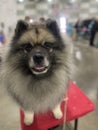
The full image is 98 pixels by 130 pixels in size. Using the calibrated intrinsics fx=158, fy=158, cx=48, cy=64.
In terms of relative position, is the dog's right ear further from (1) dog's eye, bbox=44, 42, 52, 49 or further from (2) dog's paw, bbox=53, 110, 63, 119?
(2) dog's paw, bbox=53, 110, 63, 119

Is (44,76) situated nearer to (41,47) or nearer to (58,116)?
(41,47)

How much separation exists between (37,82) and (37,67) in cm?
14

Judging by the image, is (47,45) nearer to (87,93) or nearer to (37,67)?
(37,67)

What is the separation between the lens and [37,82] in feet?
3.01

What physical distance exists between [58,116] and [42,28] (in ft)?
1.81

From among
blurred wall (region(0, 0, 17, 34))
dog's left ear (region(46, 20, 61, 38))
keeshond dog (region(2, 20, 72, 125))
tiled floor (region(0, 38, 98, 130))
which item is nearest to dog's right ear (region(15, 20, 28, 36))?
keeshond dog (region(2, 20, 72, 125))

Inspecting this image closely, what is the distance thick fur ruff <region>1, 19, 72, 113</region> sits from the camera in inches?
35.1

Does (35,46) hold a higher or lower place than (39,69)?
higher

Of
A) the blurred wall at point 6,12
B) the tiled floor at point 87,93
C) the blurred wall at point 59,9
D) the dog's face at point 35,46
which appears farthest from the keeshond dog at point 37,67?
the blurred wall at point 59,9

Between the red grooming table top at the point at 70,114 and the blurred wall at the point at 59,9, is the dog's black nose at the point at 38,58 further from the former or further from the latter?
the blurred wall at the point at 59,9

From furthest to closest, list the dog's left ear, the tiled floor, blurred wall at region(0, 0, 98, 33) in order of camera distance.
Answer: blurred wall at region(0, 0, 98, 33)
the tiled floor
the dog's left ear

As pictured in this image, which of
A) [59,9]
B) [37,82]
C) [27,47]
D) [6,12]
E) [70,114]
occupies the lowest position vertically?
[70,114]

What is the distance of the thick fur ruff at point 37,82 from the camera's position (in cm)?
89

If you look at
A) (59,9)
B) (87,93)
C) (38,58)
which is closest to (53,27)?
(38,58)
